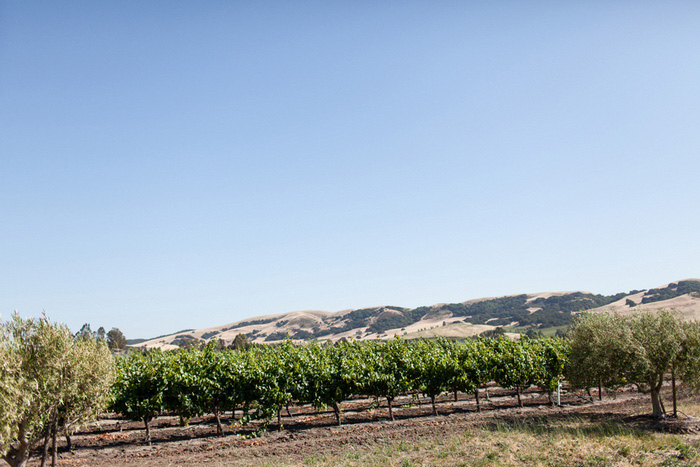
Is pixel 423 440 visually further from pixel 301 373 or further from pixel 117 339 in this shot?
pixel 117 339

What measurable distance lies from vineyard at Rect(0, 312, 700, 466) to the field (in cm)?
83

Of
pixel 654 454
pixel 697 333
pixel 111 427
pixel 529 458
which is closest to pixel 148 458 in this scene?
pixel 111 427

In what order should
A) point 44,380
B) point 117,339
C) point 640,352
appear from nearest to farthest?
point 44,380 < point 640,352 < point 117,339

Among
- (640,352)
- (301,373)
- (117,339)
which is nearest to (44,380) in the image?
(301,373)

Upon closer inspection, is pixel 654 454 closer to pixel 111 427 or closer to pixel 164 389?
pixel 164 389

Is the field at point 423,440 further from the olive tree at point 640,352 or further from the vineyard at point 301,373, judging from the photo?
the olive tree at point 640,352

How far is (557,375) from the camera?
1128 inches

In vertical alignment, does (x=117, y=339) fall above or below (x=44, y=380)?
below

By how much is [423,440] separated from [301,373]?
7762 mm

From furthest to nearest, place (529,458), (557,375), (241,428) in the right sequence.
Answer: (557,375)
(241,428)
(529,458)

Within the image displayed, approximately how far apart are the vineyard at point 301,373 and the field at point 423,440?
830 millimetres

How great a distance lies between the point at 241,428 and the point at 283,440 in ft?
15.6

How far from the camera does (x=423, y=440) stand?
17.7 meters

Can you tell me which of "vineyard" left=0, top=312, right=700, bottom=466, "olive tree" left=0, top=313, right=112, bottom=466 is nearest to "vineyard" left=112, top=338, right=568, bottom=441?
"vineyard" left=0, top=312, right=700, bottom=466
